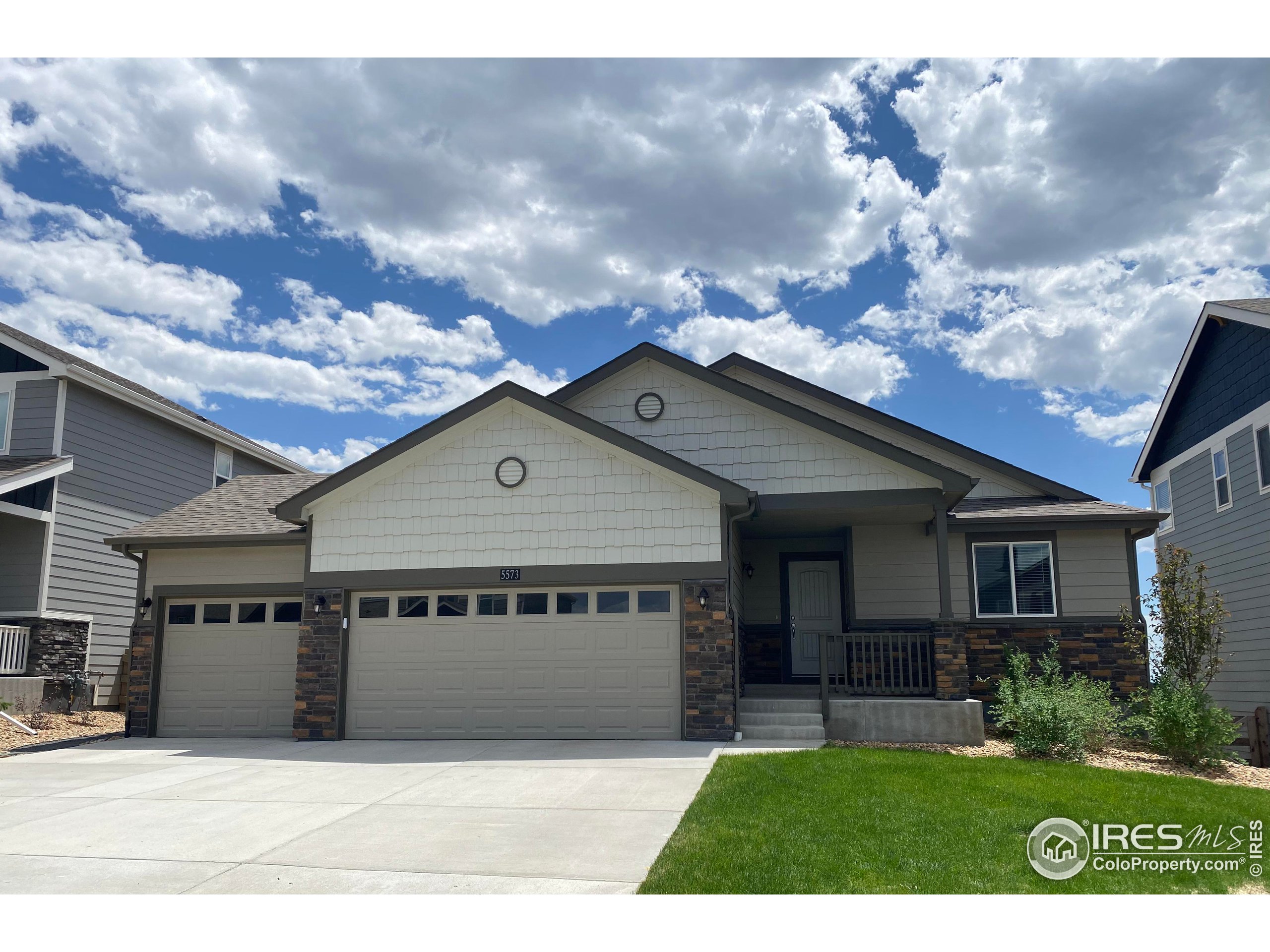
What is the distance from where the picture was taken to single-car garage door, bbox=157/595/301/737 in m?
14.6

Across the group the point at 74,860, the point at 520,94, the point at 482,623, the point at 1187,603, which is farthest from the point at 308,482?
the point at 1187,603

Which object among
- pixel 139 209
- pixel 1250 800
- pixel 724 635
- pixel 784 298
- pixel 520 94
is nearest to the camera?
pixel 1250 800

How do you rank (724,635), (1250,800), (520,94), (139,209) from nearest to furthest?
(1250,800) < (520,94) < (724,635) < (139,209)

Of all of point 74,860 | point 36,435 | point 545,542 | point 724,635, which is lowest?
point 74,860

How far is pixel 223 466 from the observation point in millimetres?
23203

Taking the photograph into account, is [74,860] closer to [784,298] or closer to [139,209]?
[139,209]

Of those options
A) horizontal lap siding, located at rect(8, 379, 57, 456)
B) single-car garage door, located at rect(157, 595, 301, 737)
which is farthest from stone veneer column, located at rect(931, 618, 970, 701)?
horizontal lap siding, located at rect(8, 379, 57, 456)

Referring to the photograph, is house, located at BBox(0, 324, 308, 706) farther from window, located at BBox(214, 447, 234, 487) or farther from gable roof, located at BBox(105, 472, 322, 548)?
gable roof, located at BBox(105, 472, 322, 548)

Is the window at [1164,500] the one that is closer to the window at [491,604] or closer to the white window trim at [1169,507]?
the white window trim at [1169,507]

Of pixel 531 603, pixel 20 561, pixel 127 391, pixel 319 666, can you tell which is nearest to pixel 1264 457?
pixel 531 603

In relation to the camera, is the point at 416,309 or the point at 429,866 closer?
the point at 429,866

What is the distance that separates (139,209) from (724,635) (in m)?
12.7

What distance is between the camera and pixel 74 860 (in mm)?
6828

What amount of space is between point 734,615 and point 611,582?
1855 millimetres
